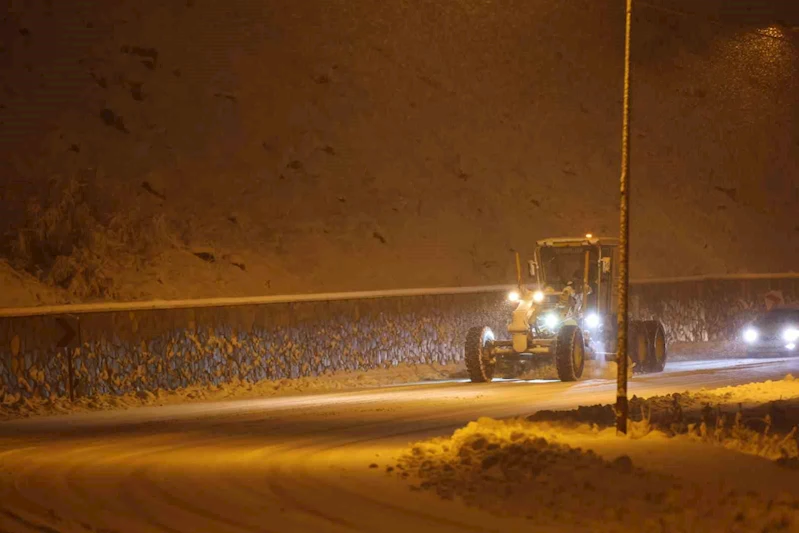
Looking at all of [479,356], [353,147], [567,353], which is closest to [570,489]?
[567,353]

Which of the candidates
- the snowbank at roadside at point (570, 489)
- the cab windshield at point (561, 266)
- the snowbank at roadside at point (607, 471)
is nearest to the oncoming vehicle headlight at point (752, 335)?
the cab windshield at point (561, 266)

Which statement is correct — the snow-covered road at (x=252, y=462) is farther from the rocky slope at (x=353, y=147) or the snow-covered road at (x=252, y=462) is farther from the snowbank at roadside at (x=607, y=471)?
the rocky slope at (x=353, y=147)

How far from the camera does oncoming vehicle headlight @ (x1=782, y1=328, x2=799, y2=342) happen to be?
1532 inches

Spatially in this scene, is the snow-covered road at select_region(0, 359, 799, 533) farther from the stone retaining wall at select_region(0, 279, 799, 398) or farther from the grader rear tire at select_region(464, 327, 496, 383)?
the stone retaining wall at select_region(0, 279, 799, 398)

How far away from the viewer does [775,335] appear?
1537 inches

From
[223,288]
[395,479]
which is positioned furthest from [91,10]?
[395,479]

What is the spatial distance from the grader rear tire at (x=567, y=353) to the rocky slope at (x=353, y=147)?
1013 cm

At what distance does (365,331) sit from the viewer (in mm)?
34156

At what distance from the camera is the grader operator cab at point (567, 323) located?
30.5 meters

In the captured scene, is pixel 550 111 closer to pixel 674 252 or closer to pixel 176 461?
pixel 674 252

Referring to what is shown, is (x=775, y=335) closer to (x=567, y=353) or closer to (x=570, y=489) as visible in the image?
(x=567, y=353)

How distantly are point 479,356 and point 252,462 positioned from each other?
13710 mm

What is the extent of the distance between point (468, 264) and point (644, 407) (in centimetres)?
2052

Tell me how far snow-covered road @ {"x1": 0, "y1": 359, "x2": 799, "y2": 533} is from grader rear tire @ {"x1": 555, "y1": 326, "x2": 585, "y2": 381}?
1.66ft
